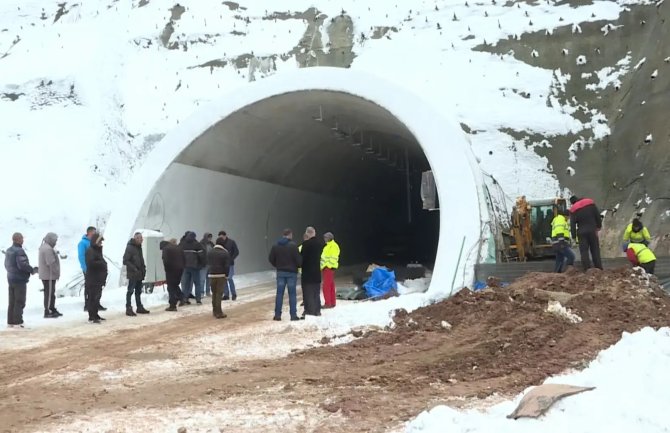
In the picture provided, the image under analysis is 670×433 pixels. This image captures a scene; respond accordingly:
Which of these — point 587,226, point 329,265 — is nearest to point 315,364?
point 329,265

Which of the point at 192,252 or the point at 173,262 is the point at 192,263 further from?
the point at 173,262

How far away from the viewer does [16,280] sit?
9.55 meters

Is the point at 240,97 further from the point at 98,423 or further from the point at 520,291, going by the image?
the point at 98,423

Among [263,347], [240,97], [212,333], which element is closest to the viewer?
[263,347]

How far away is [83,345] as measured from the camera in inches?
315

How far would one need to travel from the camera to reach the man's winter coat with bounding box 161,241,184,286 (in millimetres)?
11495

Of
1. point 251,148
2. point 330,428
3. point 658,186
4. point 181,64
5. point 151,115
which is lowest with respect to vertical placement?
point 330,428

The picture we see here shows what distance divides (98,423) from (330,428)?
1762 mm

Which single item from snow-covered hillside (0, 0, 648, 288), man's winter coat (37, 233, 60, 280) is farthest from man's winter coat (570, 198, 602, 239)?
snow-covered hillside (0, 0, 648, 288)

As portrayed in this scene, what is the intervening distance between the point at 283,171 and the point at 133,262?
34.3 ft

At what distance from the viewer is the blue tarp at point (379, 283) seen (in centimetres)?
1248

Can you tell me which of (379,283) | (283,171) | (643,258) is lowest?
(379,283)

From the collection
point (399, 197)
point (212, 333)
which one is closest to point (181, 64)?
point (399, 197)

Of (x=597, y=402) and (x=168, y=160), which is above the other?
(x=168, y=160)
